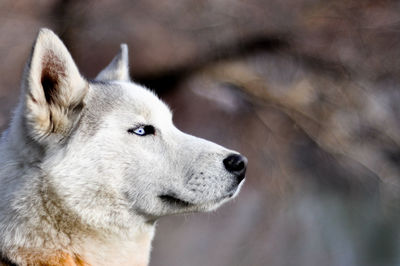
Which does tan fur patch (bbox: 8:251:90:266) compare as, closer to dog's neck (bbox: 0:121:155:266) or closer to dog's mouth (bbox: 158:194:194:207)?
dog's neck (bbox: 0:121:155:266)

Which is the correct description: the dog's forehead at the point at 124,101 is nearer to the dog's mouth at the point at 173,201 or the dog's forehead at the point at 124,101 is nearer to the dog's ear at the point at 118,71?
the dog's mouth at the point at 173,201

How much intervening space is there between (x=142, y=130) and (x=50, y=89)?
0.50 m

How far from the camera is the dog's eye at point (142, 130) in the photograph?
298 cm

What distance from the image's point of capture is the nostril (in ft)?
9.65

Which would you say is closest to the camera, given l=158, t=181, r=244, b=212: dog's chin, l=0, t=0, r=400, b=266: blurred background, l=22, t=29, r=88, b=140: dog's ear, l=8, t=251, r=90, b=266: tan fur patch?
l=8, t=251, r=90, b=266: tan fur patch

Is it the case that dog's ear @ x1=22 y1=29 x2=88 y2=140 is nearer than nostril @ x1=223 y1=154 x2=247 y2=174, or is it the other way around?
dog's ear @ x1=22 y1=29 x2=88 y2=140

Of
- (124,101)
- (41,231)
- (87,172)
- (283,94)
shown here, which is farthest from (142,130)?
(283,94)

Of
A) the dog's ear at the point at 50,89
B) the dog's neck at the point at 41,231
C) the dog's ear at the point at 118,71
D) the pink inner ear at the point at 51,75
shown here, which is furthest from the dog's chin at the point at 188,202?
the dog's ear at the point at 118,71

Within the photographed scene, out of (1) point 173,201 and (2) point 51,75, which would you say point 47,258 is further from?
(2) point 51,75

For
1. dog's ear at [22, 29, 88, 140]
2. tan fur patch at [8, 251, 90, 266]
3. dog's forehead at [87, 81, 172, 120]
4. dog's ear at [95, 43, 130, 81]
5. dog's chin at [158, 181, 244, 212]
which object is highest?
dog's ear at [22, 29, 88, 140]

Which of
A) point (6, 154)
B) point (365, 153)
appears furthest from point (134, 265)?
point (365, 153)

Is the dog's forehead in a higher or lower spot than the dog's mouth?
higher

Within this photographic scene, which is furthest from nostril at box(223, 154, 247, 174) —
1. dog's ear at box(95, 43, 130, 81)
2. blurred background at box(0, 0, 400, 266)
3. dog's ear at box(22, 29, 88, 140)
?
blurred background at box(0, 0, 400, 266)

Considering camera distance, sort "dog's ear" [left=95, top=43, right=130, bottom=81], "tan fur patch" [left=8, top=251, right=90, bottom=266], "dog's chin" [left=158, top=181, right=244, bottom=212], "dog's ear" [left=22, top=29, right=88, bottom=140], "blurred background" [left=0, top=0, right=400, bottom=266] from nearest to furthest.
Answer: "tan fur patch" [left=8, top=251, right=90, bottom=266], "dog's ear" [left=22, top=29, right=88, bottom=140], "dog's chin" [left=158, top=181, right=244, bottom=212], "dog's ear" [left=95, top=43, right=130, bottom=81], "blurred background" [left=0, top=0, right=400, bottom=266]
